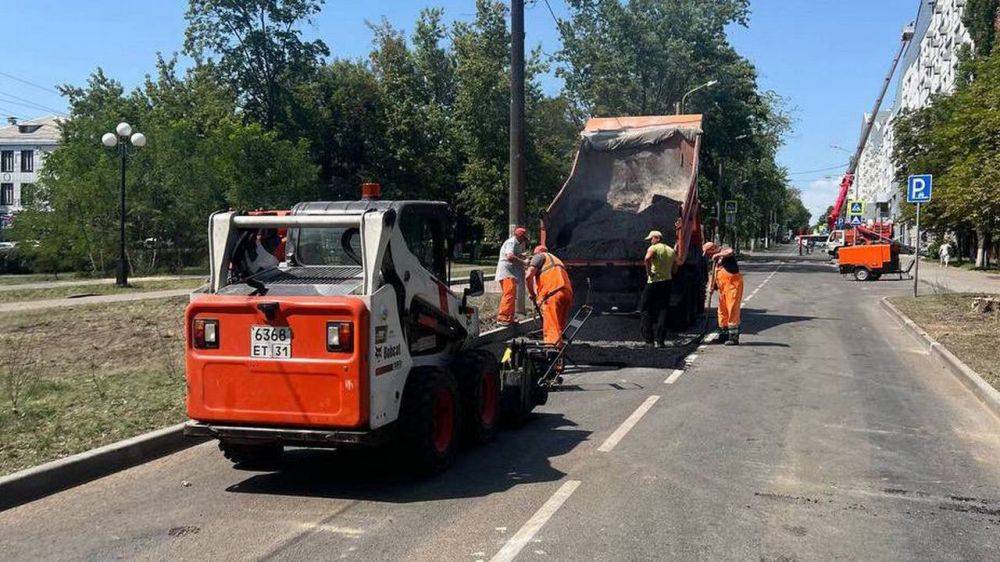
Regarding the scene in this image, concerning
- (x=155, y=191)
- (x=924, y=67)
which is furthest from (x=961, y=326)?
(x=924, y=67)

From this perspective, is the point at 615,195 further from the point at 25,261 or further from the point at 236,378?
the point at 25,261

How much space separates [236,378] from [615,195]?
1026 centimetres

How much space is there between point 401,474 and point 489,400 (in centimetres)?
128

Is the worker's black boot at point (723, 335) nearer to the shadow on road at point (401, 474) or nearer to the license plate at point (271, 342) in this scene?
the shadow on road at point (401, 474)

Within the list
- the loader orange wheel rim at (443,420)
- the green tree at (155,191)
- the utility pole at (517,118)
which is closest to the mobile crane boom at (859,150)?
the green tree at (155,191)

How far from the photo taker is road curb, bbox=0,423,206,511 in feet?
19.9

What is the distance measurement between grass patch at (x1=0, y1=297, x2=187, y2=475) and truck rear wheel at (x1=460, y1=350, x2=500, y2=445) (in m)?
2.89

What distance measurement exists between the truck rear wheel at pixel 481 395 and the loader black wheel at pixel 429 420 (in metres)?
0.33

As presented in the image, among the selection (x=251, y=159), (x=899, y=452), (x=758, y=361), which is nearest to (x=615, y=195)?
(x=758, y=361)

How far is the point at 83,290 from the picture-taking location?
2217 centimetres

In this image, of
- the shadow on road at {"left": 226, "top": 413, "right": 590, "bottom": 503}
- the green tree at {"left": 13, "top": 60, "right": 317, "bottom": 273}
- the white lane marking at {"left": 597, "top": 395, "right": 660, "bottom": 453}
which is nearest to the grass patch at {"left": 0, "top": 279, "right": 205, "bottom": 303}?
the green tree at {"left": 13, "top": 60, "right": 317, "bottom": 273}

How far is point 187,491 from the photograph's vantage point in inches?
250

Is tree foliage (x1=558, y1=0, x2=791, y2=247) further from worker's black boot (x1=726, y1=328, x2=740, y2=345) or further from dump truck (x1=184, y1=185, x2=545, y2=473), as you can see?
dump truck (x1=184, y1=185, x2=545, y2=473)

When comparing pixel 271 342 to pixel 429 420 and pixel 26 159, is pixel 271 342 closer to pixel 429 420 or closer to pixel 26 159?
pixel 429 420
